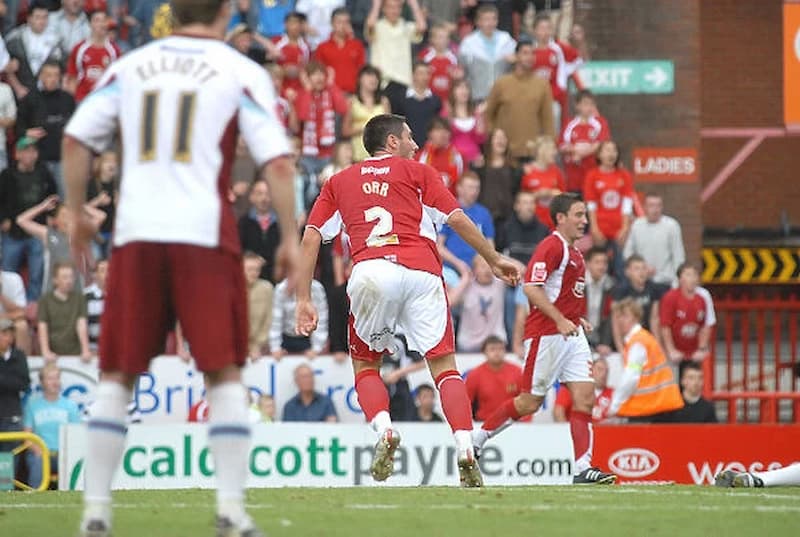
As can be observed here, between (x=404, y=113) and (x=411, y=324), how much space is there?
10157mm

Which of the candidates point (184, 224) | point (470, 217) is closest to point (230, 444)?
point (184, 224)

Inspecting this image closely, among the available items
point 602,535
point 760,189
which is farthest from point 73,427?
point 760,189

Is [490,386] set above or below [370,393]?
above

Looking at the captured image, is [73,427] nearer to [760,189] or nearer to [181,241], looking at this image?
[181,241]

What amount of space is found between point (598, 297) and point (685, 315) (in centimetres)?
99

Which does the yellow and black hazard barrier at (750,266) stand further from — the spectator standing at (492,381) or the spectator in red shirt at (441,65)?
the spectator standing at (492,381)

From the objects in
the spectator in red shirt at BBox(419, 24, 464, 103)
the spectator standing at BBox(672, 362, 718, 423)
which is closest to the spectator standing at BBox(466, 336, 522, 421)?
the spectator standing at BBox(672, 362, 718, 423)

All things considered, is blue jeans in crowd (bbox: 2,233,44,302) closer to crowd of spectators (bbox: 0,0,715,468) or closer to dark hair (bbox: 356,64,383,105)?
crowd of spectators (bbox: 0,0,715,468)

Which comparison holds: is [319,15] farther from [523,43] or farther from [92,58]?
[92,58]

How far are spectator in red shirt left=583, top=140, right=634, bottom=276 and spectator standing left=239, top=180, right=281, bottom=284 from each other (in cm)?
382

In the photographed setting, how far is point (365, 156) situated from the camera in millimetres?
21469

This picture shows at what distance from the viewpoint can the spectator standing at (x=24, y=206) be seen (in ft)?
66.5

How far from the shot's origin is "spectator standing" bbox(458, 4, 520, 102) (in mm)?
23312

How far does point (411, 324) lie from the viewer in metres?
12.3
